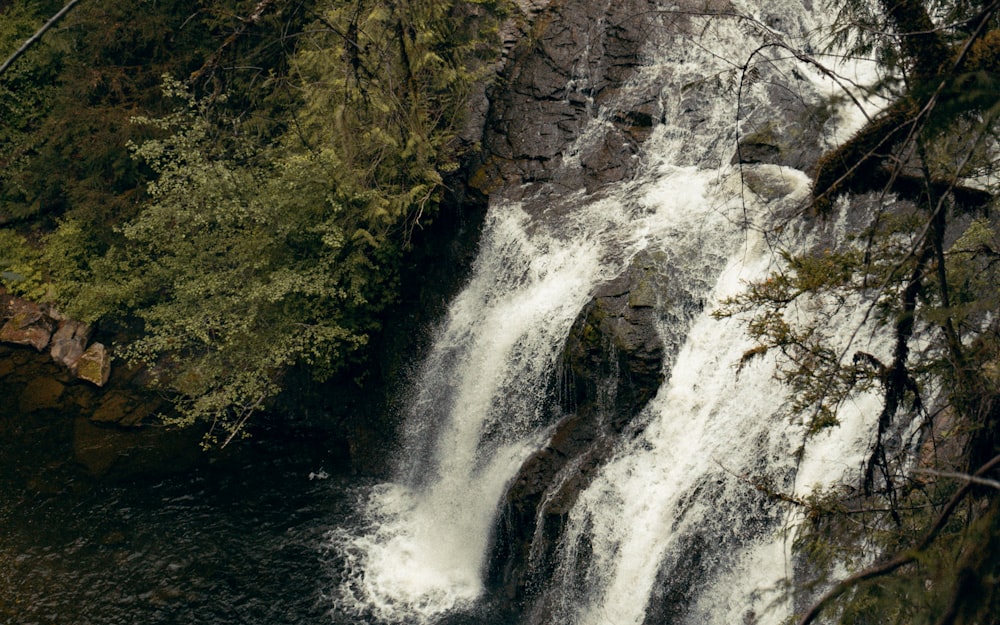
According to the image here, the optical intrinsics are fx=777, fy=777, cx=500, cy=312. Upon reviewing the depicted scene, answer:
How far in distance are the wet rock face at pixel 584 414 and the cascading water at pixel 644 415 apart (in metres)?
0.18

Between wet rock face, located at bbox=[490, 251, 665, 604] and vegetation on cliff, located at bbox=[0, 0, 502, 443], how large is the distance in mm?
3402

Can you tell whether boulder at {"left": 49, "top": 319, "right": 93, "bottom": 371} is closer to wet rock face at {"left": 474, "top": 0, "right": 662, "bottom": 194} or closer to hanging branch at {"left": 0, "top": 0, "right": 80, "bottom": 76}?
wet rock face at {"left": 474, "top": 0, "right": 662, "bottom": 194}

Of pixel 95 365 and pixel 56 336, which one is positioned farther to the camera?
pixel 56 336

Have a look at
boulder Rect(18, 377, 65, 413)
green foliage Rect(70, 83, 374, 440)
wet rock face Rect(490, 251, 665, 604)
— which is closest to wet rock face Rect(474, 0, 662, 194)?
wet rock face Rect(490, 251, 665, 604)

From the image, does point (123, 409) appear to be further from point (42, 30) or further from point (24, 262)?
point (42, 30)

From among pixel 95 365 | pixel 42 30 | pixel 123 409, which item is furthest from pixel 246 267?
pixel 42 30

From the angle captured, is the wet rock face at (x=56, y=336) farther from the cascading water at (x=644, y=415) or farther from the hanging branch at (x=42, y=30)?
the hanging branch at (x=42, y=30)

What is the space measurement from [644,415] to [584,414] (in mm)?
903

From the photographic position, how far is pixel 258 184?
39.1 feet

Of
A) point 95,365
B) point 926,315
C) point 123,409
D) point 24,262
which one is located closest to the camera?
point 926,315

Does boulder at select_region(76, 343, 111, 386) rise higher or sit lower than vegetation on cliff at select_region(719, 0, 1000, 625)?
lower

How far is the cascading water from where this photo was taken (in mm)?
8203

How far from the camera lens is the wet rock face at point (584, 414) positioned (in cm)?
944

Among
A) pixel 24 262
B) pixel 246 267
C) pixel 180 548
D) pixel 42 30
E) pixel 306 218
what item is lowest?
pixel 180 548
